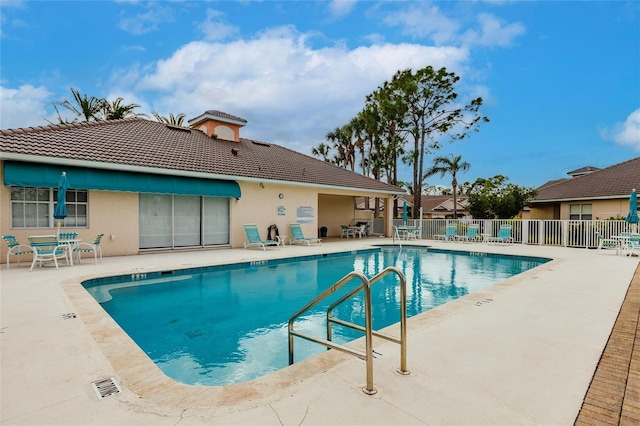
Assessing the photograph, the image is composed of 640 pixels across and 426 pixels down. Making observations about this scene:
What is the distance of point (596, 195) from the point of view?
24.5 metres

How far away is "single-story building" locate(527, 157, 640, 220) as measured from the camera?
934 inches

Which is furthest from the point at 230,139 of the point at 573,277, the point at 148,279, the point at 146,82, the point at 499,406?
the point at 499,406

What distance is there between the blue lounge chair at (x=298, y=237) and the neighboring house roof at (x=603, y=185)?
66.6 ft

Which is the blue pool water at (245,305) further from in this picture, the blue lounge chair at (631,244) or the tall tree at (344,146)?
the tall tree at (344,146)

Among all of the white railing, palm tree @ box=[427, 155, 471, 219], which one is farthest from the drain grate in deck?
palm tree @ box=[427, 155, 471, 219]

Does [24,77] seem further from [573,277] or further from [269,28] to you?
[573,277]

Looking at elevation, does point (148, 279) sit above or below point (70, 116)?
below

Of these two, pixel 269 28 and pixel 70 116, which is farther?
pixel 70 116

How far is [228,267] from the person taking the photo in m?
12.6

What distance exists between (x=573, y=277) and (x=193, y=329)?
10.2 meters

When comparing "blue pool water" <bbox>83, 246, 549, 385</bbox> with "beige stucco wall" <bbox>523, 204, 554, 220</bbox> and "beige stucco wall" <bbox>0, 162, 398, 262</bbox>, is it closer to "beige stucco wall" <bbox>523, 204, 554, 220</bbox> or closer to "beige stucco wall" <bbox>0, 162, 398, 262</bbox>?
"beige stucco wall" <bbox>0, 162, 398, 262</bbox>

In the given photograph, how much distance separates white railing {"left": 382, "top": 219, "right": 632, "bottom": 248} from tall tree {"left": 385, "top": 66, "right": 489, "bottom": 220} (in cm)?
1074

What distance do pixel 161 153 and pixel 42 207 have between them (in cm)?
513

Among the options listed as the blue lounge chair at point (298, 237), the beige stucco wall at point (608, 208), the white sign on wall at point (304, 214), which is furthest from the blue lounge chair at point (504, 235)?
the white sign on wall at point (304, 214)
